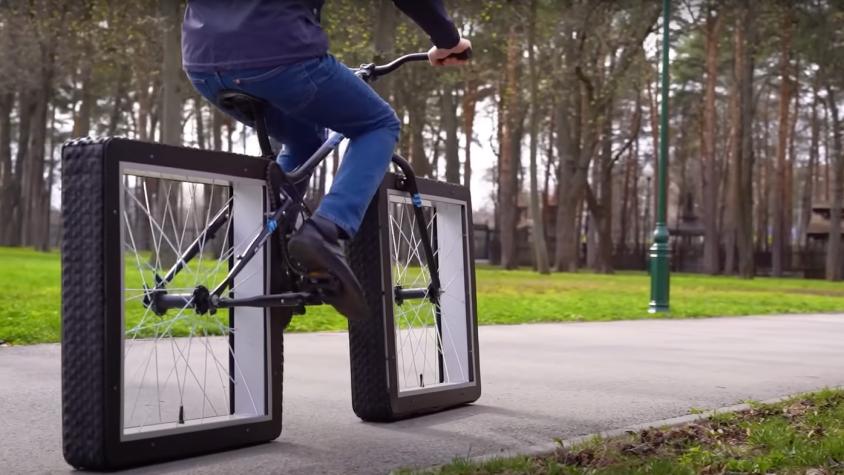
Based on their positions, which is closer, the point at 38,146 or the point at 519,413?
the point at 519,413

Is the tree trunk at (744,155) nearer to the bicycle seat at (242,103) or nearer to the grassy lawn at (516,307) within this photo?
the grassy lawn at (516,307)

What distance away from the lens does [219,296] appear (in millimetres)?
3801

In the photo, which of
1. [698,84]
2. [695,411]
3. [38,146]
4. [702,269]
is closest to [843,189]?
[698,84]

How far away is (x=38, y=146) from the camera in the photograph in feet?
138

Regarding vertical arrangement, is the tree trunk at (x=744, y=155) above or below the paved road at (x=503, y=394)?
above

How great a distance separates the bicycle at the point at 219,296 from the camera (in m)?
3.30

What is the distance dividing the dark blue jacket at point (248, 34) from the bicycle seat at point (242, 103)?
0.42ft

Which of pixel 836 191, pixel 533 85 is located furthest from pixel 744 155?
pixel 533 85

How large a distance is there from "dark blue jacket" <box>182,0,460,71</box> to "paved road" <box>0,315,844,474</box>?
1312 millimetres

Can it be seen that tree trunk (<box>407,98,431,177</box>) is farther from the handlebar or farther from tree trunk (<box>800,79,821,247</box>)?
the handlebar

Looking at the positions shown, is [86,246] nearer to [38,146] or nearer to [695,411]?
[695,411]

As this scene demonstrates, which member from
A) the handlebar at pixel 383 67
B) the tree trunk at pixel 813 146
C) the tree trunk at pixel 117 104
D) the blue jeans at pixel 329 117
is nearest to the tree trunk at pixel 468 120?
the tree trunk at pixel 117 104

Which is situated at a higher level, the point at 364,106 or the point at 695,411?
the point at 364,106

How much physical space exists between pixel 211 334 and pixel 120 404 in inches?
26.3
